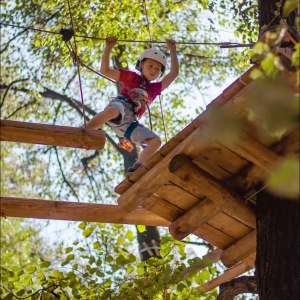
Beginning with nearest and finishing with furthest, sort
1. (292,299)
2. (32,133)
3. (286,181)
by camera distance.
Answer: (286,181) → (292,299) → (32,133)

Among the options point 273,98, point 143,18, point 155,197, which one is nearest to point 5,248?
point 143,18

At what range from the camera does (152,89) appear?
877 cm

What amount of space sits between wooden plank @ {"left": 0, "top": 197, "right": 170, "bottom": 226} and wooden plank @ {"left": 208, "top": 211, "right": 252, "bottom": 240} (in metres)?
0.51

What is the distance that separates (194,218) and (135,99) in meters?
1.33

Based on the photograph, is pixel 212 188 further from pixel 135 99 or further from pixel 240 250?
pixel 135 99

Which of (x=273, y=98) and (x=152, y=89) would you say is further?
(x=152, y=89)

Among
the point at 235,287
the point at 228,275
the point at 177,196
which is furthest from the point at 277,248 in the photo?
the point at 228,275

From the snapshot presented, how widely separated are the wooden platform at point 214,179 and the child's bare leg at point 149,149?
21.1 inches

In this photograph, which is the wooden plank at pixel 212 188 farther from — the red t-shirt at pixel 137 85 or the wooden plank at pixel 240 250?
the red t-shirt at pixel 137 85

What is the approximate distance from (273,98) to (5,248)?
1209 centimetres

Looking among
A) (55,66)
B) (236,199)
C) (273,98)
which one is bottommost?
(273,98)

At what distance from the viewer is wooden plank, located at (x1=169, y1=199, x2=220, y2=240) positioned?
7.43 m

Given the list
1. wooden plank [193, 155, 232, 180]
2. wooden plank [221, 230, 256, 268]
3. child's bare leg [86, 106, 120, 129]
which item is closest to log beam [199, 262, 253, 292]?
wooden plank [221, 230, 256, 268]

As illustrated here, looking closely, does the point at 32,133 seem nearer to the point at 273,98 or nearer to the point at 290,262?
the point at 290,262
